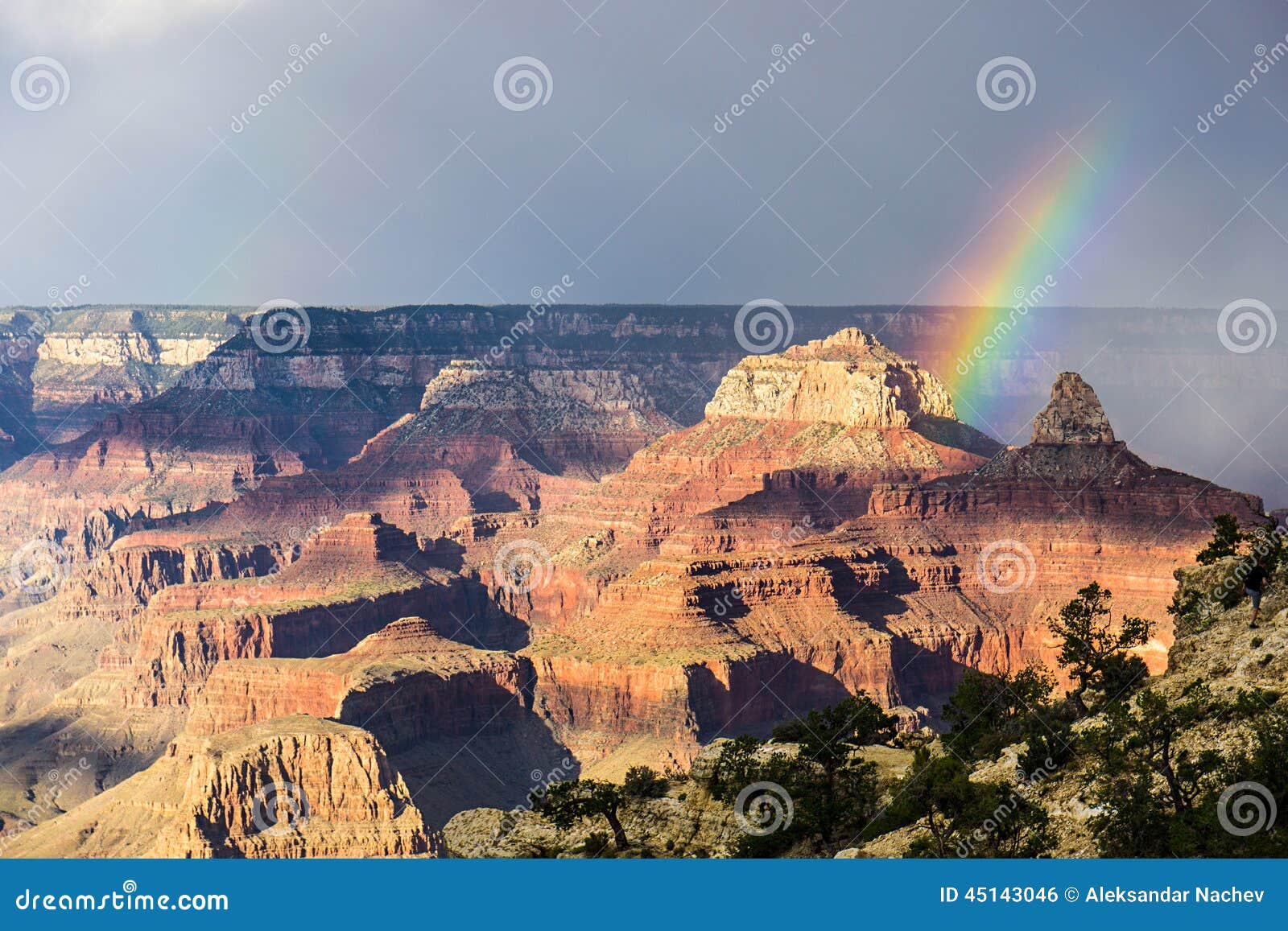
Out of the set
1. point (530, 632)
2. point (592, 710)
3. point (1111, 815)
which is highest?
point (530, 632)

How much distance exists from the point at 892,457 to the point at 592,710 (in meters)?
79.8

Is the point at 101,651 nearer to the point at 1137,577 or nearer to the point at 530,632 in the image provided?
the point at 530,632

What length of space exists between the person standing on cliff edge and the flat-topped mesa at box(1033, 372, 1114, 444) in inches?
4139

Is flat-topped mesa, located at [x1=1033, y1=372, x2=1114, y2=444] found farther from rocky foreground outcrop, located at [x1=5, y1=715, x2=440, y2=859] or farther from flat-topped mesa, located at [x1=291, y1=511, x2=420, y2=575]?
rocky foreground outcrop, located at [x1=5, y1=715, x2=440, y2=859]

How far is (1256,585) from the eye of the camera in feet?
174

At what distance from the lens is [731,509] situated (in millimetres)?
189250

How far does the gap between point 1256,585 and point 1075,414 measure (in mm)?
107426

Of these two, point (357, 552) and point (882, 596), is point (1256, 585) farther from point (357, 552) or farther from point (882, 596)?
point (357, 552)

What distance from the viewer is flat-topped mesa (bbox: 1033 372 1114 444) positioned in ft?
520

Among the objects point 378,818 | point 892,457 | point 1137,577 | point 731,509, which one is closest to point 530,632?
point 731,509

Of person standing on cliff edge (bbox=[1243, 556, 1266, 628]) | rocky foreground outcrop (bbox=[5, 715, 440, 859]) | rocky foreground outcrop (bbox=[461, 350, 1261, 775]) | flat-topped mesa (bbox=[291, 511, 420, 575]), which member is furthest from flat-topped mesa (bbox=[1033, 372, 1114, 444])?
person standing on cliff edge (bbox=[1243, 556, 1266, 628])

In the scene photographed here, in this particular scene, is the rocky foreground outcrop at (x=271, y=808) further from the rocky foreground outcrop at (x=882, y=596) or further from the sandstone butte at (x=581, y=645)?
the rocky foreground outcrop at (x=882, y=596)

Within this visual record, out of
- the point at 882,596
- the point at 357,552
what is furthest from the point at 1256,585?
the point at 357,552

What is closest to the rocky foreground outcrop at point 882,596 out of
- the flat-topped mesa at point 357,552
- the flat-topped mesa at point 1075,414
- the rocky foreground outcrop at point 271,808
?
the flat-topped mesa at point 1075,414
